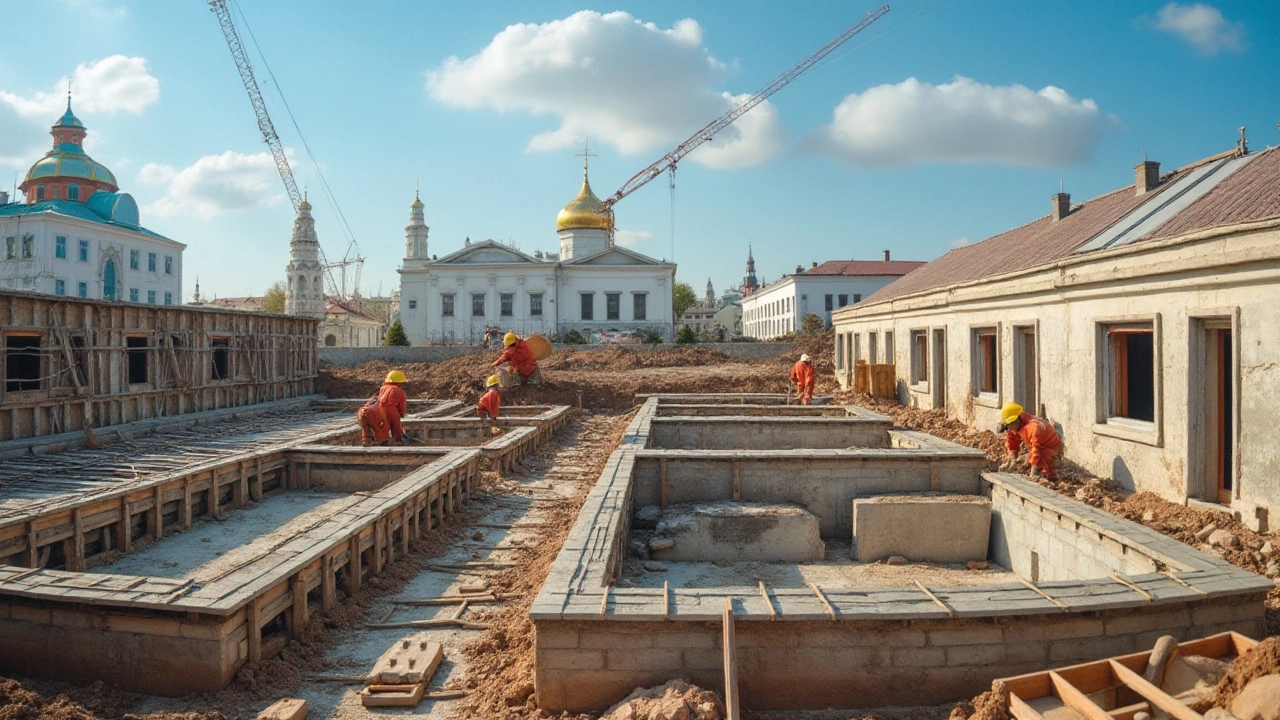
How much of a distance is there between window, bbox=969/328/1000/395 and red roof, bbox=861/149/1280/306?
1.10 metres

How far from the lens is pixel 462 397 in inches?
873

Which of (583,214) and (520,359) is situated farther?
(583,214)

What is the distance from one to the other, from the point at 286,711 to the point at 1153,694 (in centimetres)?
550

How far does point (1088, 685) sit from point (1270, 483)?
373cm

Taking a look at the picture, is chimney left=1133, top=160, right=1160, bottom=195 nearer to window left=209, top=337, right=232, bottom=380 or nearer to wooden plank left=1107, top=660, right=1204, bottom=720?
wooden plank left=1107, top=660, right=1204, bottom=720

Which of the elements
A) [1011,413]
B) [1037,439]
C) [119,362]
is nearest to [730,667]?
[1037,439]

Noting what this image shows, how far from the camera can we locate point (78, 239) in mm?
41625

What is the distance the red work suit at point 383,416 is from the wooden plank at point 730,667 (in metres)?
9.22

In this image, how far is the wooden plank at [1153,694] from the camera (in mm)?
4391

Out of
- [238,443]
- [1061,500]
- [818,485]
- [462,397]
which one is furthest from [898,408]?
[238,443]

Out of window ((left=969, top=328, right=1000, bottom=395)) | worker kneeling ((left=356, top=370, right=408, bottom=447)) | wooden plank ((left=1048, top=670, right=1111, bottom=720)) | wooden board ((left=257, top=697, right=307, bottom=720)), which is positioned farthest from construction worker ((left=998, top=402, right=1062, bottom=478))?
worker kneeling ((left=356, top=370, right=408, bottom=447))

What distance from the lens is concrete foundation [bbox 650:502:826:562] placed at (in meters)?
10.1

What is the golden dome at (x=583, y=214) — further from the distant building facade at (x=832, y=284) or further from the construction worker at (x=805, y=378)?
the construction worker at (x=805, y=378)

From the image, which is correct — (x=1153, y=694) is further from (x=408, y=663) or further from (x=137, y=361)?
(x=137, y=361)
